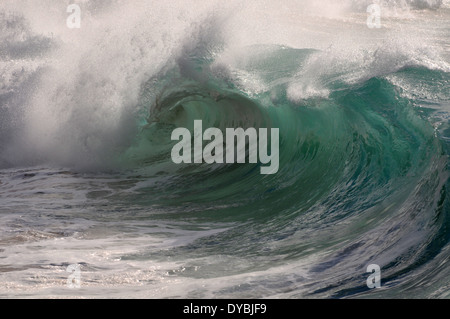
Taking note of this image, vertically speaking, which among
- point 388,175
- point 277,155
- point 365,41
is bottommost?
point 388,175

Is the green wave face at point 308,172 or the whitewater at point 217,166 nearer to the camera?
the whitewater at point 217,166

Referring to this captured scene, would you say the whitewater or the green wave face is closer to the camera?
the whitewater

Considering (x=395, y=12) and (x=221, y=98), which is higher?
(x=395, y=12)

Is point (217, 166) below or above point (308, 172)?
above

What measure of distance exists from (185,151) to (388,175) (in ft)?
12.6

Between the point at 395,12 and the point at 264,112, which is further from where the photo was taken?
the point at 395,12

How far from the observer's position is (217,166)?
29.3 feet

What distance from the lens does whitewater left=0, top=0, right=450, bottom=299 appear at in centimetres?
503

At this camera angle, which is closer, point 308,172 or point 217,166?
point 308,172

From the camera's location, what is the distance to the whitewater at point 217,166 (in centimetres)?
503

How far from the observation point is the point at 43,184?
830 centimetres

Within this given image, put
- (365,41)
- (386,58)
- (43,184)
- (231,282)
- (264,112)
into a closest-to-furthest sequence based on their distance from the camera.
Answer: (231,282) < (386,58) < (43,184) < (264,112) < (365,41)
